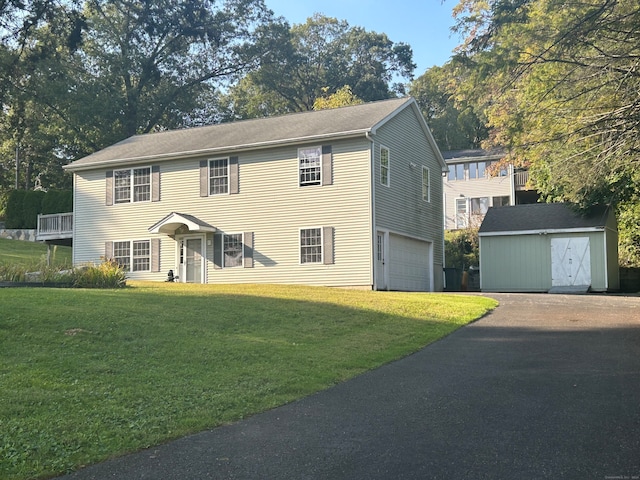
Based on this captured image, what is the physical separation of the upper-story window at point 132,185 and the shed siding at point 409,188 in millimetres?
8929

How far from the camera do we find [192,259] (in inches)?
877

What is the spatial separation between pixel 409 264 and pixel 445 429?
17.6m

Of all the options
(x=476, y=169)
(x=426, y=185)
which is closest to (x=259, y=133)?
(x=426, y=185)

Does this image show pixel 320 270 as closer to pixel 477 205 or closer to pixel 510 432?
pixel 510 432

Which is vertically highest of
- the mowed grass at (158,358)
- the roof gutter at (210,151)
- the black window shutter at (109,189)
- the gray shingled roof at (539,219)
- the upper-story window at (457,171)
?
the upper-story window at (457,171)

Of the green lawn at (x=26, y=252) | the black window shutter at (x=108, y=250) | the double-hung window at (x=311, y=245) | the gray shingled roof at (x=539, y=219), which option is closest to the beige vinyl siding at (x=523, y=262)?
the gray shingled roof at (x=539, y=219)

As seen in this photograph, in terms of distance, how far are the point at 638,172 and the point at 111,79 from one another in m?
33.0

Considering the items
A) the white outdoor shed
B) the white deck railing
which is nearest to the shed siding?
the white outdoor shed

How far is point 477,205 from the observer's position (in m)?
40.8

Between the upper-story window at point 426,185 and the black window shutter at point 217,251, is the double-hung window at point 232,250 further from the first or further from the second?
the upper-story window at point 426,185

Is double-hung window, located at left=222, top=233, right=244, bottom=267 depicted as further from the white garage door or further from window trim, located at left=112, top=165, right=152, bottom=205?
the white garage door

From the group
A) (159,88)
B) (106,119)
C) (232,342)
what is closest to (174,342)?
(232,342)

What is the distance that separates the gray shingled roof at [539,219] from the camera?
23.6 m

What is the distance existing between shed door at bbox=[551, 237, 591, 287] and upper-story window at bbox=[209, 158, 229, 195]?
12681 millimetres
